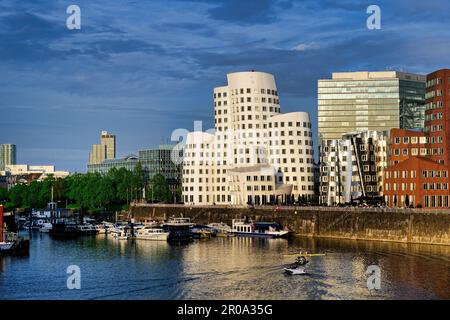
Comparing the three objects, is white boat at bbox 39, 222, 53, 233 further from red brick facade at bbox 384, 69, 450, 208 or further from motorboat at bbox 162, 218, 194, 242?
red brick facade at bbox 384, 69, 450, 208

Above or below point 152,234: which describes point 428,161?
above

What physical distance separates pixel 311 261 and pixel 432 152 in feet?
183

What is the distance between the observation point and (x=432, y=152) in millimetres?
152125

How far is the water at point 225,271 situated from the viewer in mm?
82750

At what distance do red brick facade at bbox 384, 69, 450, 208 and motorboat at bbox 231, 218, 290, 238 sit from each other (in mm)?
21961

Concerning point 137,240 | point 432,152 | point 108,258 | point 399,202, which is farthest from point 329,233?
point 108,258

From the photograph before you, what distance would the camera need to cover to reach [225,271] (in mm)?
98375

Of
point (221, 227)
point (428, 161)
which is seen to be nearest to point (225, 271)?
point (428, 161)

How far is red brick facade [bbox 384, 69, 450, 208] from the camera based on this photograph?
146 meters

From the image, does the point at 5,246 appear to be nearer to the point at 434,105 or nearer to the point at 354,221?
the point at 354,221

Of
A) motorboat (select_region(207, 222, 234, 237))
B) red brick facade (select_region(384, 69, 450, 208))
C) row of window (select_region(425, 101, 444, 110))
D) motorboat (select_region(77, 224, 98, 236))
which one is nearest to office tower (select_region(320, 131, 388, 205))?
red brick facade (select_region(384, 69, 450, 208))

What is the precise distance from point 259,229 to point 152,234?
21825 millimetres

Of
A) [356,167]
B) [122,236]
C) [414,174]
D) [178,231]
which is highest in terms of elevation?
[356,167]

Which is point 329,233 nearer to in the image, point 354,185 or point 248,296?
point 354,185
